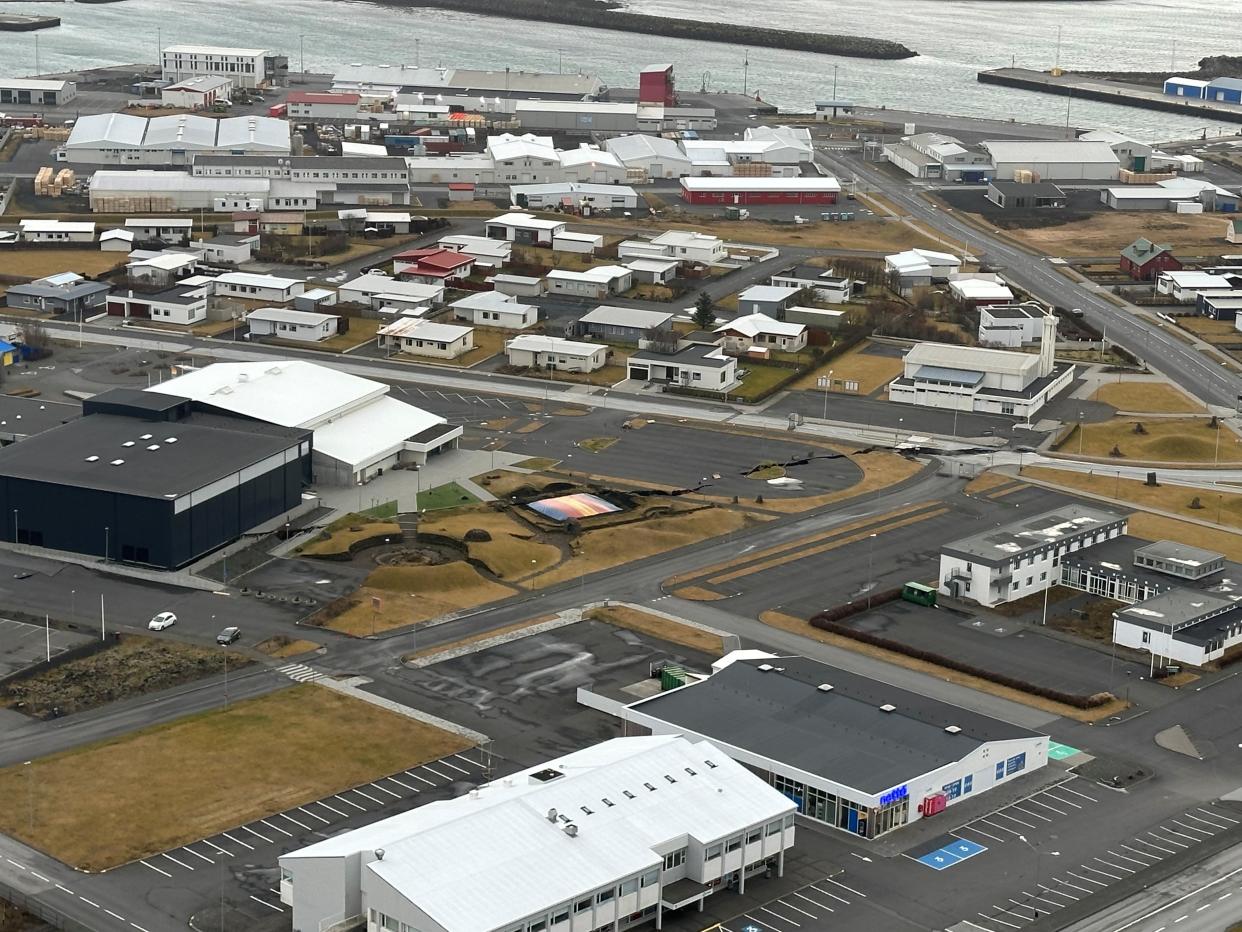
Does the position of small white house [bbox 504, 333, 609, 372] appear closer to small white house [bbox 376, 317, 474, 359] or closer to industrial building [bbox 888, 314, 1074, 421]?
small white house [bbox 376, 317, 474, 359]

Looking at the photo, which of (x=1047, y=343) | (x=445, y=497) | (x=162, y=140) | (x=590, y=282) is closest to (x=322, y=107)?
(x=162, y=140)

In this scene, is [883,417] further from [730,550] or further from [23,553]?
[23,553]

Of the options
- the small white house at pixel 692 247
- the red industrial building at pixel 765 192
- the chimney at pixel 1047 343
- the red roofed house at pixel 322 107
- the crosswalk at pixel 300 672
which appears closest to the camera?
the crosswalk at pixel 300 672

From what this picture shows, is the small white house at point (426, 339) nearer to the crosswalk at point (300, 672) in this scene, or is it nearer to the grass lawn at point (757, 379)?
the grass lawn at point (757, 379)

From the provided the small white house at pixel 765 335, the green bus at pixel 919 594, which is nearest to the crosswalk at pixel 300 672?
the green bus at pixel 919 594

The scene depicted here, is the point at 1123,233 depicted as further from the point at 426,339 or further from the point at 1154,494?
the point at 426,339

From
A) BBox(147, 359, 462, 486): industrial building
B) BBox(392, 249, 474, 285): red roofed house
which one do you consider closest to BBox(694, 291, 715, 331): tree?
BBox(392, 249, 474, 285): red roofed house
